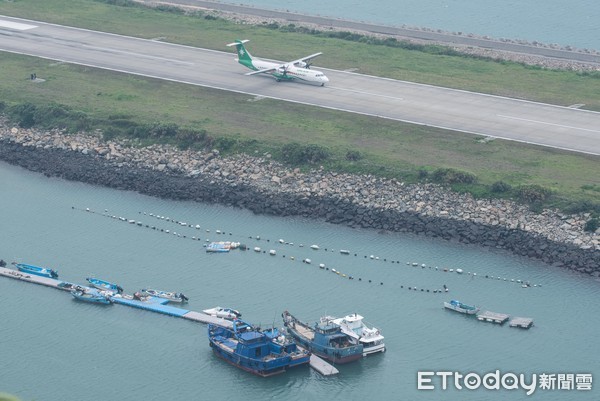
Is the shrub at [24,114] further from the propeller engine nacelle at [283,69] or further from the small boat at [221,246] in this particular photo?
the small boat at [221,246]

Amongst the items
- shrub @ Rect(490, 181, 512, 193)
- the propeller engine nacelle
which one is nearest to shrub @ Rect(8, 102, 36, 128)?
the propeller engine nacelle

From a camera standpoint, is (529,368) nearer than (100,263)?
Yes

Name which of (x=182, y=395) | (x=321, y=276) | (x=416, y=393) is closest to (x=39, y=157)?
(x=321, y=276)

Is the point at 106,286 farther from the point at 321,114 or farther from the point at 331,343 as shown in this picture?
the point at 321,114

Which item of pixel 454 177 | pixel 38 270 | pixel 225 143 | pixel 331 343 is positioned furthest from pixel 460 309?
pixel 225 143

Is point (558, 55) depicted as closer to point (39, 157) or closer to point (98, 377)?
point (39, 157)

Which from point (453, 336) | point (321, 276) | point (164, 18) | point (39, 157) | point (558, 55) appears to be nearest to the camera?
point (453, 336)
